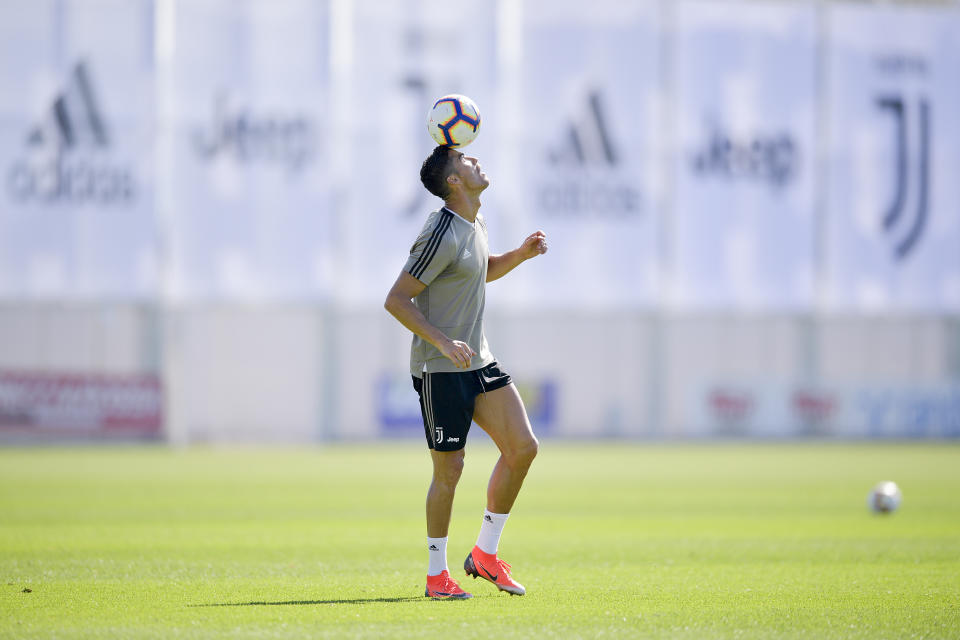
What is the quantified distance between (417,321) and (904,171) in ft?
115

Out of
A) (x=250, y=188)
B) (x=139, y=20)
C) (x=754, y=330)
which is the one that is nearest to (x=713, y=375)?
(x=754, y=330)

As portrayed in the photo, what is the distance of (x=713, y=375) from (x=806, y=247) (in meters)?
5.07

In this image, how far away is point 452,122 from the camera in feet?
23.9

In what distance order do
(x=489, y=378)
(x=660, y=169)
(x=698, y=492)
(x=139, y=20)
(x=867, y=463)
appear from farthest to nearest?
(x=660, y=169)
(x=139, y=20)
(x=867, y=463)
(x=698, y=492)
(x=489, y=378)

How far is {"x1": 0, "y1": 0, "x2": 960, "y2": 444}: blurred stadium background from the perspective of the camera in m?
33.7

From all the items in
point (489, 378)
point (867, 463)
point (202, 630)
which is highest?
point (489, 378)

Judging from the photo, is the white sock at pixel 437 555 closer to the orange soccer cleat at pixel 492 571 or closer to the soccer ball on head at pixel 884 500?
the orange soccer cleat at pixel 492 571

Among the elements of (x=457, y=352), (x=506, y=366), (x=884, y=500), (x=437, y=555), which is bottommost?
(x=506, y=366)

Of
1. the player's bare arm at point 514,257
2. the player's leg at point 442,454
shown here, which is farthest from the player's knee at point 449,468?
the player's bare arm at point 514,257

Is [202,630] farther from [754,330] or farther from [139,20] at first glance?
[754,330]

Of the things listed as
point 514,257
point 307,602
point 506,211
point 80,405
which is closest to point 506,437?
point 514,257

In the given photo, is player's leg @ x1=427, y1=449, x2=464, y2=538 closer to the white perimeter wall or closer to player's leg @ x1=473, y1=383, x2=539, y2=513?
player's leg @ x1=473, y1=383, x2=539, y2=513

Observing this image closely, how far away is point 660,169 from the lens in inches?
1485

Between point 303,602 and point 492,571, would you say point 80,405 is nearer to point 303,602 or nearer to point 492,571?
point 303,602
